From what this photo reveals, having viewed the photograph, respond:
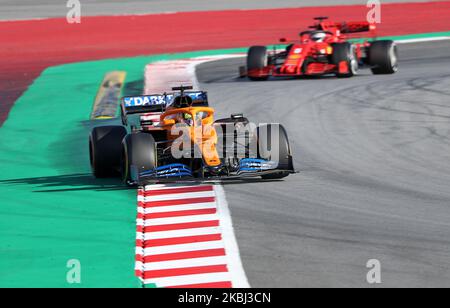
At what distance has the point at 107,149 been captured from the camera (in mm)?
16875

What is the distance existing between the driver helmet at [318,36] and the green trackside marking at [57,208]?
6.55m

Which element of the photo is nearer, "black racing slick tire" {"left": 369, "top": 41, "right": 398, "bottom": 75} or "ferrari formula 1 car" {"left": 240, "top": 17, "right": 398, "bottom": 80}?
"ferrari formula 1 car" {"left": 240, "top": 17, "right": 398, "bottom": 80}

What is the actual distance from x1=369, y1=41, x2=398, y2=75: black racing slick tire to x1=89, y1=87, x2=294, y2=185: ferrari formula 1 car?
12.3m

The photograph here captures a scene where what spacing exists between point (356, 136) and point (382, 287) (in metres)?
9.87

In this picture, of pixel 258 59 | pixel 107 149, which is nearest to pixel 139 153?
pixel 107 149

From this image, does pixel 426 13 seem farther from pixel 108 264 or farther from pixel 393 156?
pixel 108 264

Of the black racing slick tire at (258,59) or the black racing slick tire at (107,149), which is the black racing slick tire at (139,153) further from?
the black racing slick tire at (258,59)

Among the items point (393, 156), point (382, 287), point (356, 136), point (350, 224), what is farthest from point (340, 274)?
point (356, 136)

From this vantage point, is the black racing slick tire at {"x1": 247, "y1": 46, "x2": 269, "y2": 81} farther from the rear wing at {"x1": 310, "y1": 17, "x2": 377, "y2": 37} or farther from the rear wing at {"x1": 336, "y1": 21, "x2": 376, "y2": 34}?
the rear wing at {"x1": 336, "y1": 21, "x2": 376, "y2": 34}

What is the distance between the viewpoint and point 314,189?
15.9m

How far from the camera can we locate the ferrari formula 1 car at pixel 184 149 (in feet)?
52.0

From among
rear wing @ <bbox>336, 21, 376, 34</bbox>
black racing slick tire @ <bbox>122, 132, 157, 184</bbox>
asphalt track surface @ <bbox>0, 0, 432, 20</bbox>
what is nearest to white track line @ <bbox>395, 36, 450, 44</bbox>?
rear wing @ <bbox>336, 21, 376, 34</bbox>

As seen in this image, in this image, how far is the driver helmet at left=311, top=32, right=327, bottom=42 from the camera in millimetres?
28703

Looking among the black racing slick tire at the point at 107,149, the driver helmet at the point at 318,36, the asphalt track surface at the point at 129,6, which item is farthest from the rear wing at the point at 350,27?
the asphalt track surface at the point at 129,6
